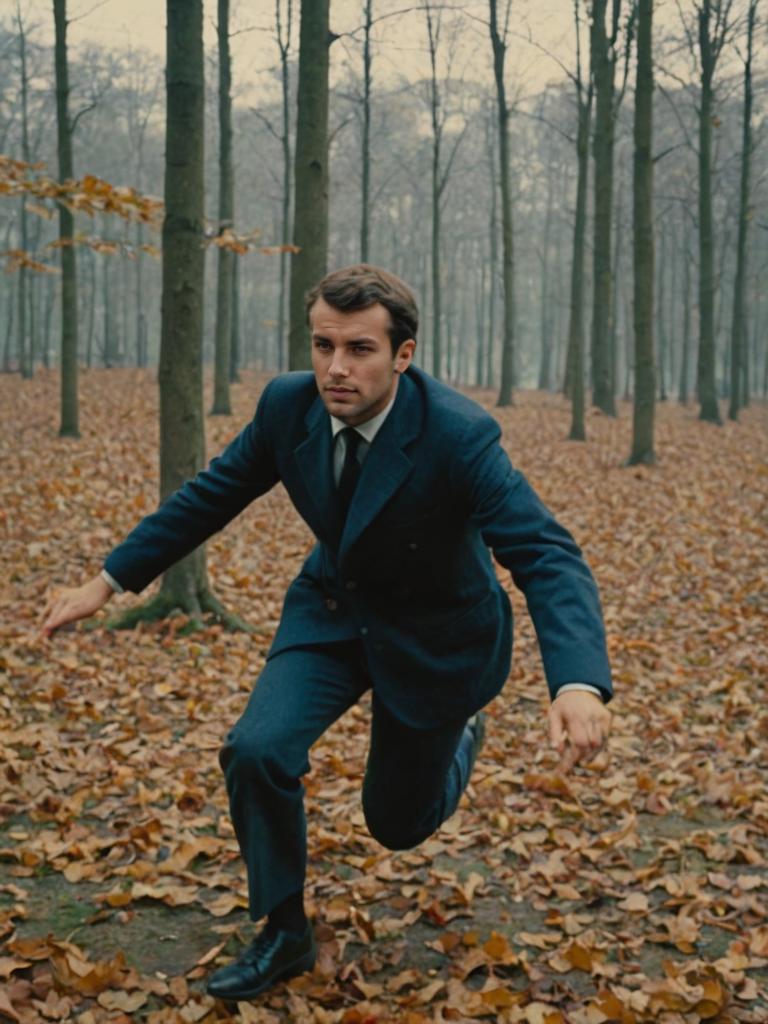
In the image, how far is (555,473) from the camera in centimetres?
1538


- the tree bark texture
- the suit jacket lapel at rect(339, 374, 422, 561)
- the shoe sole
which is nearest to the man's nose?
the suit jacket lapel at rect(339, 374, 422, 561)

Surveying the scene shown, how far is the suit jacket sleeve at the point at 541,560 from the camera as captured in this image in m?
2.59

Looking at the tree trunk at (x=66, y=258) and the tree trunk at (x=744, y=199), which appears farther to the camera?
the tree trunk at (x=744, y=199)

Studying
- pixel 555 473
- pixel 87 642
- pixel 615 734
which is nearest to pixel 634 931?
pixel 615 734

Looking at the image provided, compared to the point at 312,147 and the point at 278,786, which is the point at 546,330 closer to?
the point at 312,147

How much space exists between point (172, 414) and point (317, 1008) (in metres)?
5.13

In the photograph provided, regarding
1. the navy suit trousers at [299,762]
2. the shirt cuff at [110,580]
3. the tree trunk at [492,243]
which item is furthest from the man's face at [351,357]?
the tree trunk at [492,243]

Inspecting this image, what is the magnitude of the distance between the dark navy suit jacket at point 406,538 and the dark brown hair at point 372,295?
0.70 ft

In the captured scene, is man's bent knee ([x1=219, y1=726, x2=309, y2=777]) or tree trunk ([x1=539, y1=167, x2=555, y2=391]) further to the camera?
tree trunk ([x1=539, y1=167, x2=555, y2=391])

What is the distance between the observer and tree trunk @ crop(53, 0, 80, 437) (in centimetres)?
1458

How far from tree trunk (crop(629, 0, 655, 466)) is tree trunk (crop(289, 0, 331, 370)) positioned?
7.39 m

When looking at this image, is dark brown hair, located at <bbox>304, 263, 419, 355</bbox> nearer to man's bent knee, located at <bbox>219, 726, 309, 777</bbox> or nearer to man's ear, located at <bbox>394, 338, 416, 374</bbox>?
man's ear, located at <bbox>394, 338, 416, 374</bbox>

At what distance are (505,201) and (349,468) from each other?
765 inches

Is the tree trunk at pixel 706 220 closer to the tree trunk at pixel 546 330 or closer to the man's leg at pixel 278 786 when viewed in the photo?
the tree trunk at pixel 546 330
